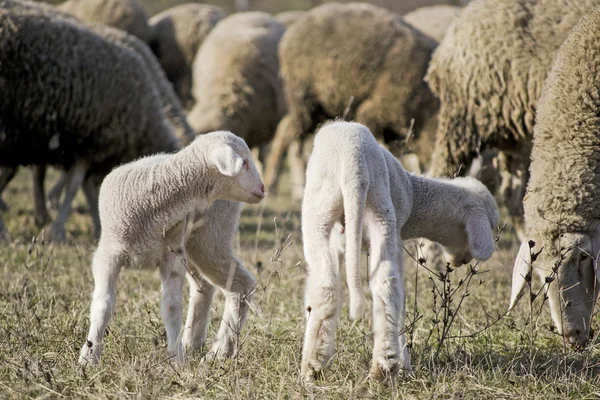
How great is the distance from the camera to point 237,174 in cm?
354

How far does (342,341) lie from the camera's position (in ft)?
13.1

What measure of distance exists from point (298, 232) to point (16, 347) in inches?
144

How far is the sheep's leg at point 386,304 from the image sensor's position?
10.1 feet

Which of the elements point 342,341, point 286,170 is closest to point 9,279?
point 342,341

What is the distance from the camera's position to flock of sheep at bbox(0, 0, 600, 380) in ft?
11.1

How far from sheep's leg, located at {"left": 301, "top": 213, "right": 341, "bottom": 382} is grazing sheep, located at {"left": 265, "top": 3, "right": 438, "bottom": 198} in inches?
183

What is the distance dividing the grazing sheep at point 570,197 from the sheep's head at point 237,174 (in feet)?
4.71

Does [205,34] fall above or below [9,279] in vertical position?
below

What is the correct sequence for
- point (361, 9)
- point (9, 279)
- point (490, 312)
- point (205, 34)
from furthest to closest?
point (205, 34) → point (361, 9) → point (9, 279) → point (490, 312)

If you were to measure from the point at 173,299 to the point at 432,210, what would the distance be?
122 cm

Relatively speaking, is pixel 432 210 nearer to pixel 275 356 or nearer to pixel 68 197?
pixel 275 356

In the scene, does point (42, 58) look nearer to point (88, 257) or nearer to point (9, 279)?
point (88, 257)

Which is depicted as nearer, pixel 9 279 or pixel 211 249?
pixel 211 249

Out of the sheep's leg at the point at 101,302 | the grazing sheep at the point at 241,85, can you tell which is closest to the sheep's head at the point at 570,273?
the sheep's leg at the point at 101,302
